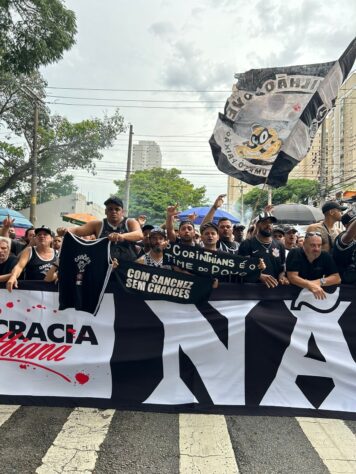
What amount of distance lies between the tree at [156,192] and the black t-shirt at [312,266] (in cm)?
3889

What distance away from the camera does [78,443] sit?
124 inches

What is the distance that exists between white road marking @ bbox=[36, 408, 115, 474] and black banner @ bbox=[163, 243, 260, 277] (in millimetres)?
1606

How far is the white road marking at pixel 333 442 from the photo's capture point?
2922 mm

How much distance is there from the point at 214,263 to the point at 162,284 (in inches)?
22.1

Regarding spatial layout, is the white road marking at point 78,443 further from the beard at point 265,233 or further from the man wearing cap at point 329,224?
the man wearing cap at point 329,224

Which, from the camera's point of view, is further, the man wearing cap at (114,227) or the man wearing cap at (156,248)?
the man wearing cap at (156,248)

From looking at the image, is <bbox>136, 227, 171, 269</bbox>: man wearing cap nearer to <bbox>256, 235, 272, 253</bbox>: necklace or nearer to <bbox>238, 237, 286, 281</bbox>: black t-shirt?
<bbox>238, 237, 286, 281</bbox>: black t-shirt

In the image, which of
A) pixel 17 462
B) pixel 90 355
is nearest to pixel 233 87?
pixel 90 355

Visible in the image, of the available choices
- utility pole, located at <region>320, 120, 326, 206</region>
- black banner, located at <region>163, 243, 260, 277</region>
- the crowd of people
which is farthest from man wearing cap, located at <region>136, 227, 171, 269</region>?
utility pole, located at <region>320, 120, 326, 206</region>

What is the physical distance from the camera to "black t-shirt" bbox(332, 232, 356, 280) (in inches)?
160

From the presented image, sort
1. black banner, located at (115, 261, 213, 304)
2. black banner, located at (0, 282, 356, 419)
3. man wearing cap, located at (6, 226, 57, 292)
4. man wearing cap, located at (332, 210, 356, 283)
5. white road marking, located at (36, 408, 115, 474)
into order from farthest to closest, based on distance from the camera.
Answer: man wearing cap, located at (6, 226, 57, 292)
man wearing cap, located at (332, 210, 356, 283)
black banner, located at (115, 261, 213, 304)
black banner, located at (0, 282, 356, 419)
white road marking, located at (36, 408, 115, 474)

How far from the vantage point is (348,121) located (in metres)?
58.2

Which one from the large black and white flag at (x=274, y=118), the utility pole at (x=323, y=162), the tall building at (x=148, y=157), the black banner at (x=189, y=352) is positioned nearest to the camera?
the black banner at (x=189, y=352)

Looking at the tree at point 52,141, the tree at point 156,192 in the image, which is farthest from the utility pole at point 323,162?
the tree at point 156,192
